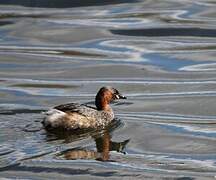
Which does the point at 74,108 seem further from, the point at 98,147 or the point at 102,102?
the point at 98,147

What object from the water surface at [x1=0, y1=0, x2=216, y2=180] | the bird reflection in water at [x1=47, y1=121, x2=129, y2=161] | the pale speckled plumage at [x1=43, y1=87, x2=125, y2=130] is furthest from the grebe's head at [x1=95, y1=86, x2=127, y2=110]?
the bird reflection in water at [x1=47, y1=121, x2=129, y2=161]

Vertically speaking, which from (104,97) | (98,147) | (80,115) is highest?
(104,97)

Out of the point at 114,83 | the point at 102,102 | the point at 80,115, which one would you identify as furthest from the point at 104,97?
the point at 114,83

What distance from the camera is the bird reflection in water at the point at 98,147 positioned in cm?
1067

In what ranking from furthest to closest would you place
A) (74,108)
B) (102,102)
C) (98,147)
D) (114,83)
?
(114,83) → (102,102) → (74,108) → (98,147)

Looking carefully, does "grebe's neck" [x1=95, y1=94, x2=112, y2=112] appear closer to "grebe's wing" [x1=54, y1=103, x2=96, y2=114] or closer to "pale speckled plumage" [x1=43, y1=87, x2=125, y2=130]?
"pale speckled plumage" [x1=43, y1=87, x2=125, y2=130]

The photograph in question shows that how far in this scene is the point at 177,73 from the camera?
1541 centimetres

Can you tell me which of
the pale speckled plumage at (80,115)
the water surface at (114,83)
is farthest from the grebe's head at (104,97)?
the water surface at (114,83)

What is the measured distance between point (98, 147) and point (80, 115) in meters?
1.32

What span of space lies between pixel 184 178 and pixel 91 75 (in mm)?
5841

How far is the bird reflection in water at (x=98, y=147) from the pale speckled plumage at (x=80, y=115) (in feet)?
0.65

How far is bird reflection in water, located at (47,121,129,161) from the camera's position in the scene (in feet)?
35.0

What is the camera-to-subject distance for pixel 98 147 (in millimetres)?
11172

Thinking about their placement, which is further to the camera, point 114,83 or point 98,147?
point 114,83
